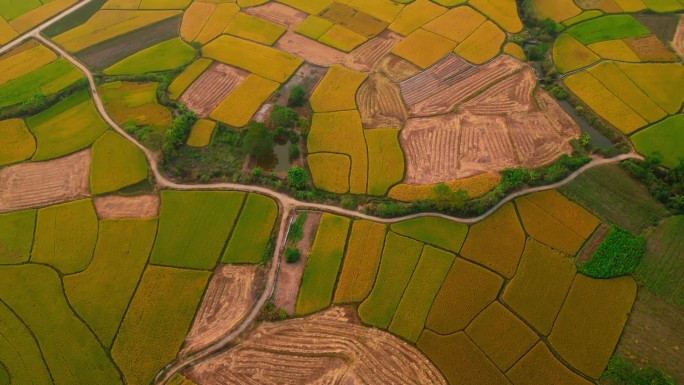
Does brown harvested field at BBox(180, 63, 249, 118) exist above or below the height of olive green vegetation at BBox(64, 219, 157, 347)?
above

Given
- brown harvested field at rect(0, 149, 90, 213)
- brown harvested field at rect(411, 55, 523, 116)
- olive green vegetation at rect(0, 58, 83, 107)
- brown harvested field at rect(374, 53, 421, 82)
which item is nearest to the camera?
brown harvested field at rect(0, 149, 90, 213)

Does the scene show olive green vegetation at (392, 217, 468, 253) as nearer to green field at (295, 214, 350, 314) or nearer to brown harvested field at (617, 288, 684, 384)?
green field at (295, 214, 350, 314)

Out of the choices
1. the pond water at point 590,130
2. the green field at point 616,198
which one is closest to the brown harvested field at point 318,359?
the green field at point 616,198

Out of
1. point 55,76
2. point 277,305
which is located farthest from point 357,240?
point 55,76

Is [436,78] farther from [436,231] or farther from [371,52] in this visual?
[436,231]

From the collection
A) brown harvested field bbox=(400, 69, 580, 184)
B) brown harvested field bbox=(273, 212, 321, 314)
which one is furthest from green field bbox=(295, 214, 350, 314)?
brown harvested field bbox=(400, 69, 580, 184)

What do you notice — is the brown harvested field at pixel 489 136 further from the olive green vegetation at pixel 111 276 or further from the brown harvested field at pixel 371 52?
the olive green vegetation at pixel 111 276
